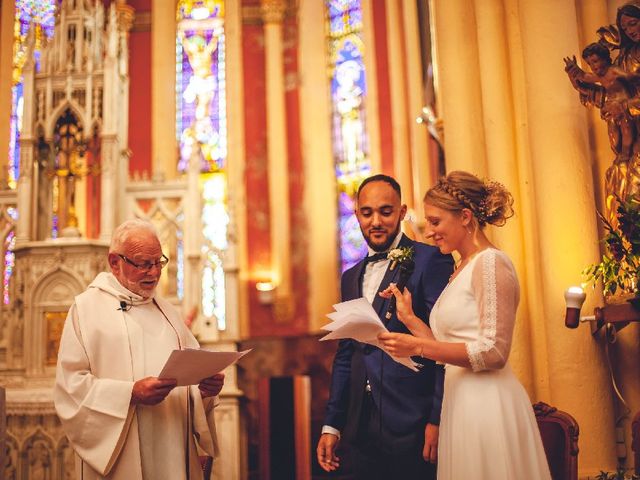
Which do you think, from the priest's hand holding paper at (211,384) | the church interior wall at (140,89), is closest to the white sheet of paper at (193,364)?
the priest's hand holding paper at (211,384)

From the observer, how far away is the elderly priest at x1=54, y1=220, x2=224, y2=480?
2.86 metres

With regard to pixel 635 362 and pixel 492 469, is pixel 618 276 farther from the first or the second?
pixel 492 469

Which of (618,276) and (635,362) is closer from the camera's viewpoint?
(618,276)

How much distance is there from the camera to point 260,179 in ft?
39.6

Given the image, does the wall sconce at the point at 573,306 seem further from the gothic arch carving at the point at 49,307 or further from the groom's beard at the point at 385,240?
the gothic arch carving at the point at 49,307

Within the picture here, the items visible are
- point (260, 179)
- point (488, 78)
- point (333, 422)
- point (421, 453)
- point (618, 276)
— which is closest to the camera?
point (421, 453)

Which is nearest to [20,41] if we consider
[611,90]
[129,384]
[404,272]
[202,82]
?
[202,82]

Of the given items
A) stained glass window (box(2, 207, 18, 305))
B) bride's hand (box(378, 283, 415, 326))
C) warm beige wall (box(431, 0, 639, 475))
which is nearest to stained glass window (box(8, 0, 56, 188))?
stained glass window (box(2, 207, 18, 305))

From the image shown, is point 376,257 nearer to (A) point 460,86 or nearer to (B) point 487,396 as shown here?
(B) point 487,396

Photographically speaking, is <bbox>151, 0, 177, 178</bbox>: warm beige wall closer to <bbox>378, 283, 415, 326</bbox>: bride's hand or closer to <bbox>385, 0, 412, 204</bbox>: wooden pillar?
<bbox>385, 0, 412, 204</bbox>: wooden pillar

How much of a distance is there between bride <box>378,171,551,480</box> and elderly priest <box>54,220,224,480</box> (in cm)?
94

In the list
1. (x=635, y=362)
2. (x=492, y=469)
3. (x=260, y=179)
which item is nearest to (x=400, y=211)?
(x=492, y=469)

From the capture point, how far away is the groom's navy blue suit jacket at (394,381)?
2773 mm

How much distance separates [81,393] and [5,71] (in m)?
10.5
